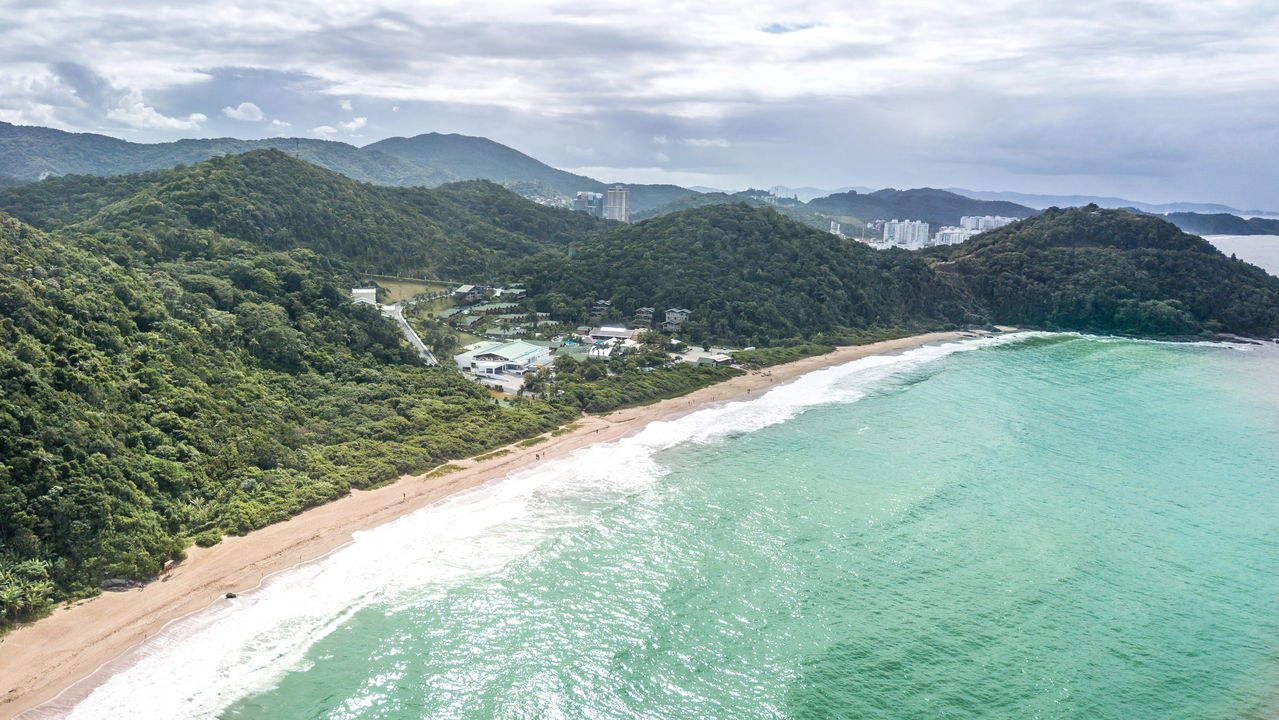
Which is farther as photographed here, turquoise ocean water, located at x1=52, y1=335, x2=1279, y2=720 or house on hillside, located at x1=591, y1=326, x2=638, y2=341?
house on hillside, located at x1=591, y1=326, x2=638, y2=341

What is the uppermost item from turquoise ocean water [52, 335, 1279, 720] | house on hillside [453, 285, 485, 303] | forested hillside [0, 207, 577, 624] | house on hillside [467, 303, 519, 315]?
house on hillside [453, 285, 485, 303]

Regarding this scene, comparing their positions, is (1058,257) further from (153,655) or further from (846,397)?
(153,655)

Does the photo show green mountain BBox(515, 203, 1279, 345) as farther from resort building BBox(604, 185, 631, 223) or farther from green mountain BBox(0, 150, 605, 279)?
resort building BBox(604, 185, 631, 223)

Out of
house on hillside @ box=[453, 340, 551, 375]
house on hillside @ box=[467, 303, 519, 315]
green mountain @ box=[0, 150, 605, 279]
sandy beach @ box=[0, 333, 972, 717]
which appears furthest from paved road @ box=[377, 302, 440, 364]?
sandy beach @ box=[0, 333, 972, 717]

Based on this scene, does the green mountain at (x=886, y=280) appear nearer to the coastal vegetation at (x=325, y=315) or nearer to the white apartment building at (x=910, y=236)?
the coastal vegetation at (x=325, y=315)

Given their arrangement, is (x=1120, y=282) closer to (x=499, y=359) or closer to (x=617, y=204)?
(x=499, y=359)

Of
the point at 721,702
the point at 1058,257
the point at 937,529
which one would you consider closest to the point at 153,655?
the point at 721,702

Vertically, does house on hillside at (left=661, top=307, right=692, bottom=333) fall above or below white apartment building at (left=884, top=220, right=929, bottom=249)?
below
